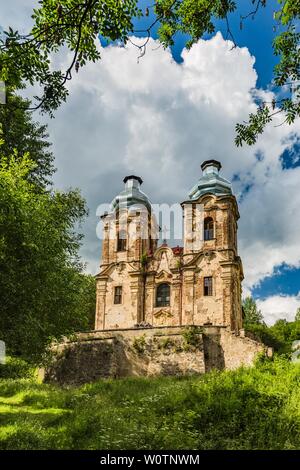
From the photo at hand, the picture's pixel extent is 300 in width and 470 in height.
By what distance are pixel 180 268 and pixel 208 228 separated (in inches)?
156

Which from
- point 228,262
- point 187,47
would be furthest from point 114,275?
point 187,47

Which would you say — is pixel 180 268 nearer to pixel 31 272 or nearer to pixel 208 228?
pixel 208 228

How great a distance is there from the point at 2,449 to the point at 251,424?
7148 millimetres

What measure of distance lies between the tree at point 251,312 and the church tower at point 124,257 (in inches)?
766

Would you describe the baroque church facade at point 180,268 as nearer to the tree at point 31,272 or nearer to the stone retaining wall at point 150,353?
the stone retaining wall at point 150,353

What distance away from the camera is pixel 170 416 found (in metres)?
13.7

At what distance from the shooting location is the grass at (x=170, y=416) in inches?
442

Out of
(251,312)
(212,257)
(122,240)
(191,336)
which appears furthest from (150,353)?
(251,312)

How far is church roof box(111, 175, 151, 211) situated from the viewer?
129 ft

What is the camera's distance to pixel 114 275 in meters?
35.8

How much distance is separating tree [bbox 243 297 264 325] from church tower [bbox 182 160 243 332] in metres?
19.1

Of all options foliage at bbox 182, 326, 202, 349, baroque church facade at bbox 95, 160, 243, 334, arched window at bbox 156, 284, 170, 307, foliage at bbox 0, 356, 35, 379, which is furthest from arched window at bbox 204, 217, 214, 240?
foliage at bbox 0, 356, 35, 379
